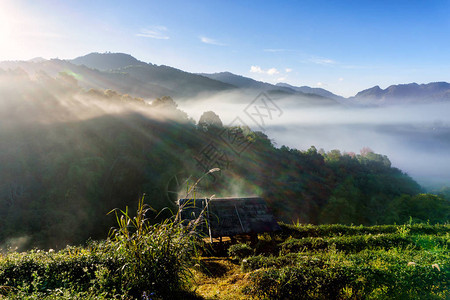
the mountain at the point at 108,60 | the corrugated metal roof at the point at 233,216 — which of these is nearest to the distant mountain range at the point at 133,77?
the mountain at the point at 108,60

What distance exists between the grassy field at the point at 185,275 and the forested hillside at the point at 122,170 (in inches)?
601

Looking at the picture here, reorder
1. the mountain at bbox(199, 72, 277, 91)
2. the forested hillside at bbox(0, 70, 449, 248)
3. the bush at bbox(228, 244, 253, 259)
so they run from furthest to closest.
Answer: the mountain at bbox(199, 72, 277, 91)
the forested hillside at bbox(0, 70, 449, 248)
the bush at bbox(228, 244, 253, 259)

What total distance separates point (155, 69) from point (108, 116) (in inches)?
2235

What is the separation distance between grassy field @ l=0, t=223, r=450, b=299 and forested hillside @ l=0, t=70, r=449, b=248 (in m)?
15.3

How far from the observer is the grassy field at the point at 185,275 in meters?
3.63

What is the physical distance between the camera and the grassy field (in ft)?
11.9

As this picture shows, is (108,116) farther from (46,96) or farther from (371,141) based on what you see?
(371,141)

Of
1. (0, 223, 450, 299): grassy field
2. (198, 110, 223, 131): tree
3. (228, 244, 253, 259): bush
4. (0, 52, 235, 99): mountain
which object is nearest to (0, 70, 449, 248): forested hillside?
(198, 110, 223, 131): tree

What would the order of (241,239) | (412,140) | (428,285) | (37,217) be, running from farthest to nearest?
(412,140) < (37,217) < (241,239) < (428,285)

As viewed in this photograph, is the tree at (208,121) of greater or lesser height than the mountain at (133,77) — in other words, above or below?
below

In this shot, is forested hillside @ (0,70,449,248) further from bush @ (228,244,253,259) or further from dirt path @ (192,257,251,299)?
dirt path @ (192,257,251,299)

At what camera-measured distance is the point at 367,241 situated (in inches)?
314

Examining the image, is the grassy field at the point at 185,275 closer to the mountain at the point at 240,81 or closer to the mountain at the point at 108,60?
the mountain at the point at 108,60

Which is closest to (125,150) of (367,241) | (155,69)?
(367,241)
